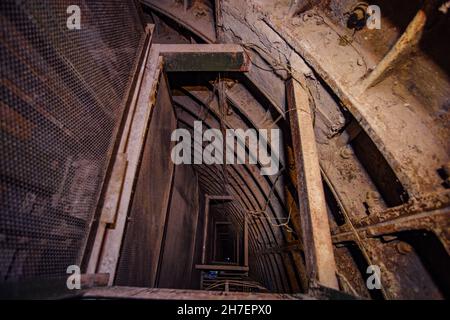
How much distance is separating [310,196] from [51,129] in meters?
2.13

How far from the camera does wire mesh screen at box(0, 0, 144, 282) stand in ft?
4.22

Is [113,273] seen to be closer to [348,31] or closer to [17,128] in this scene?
[17,128]

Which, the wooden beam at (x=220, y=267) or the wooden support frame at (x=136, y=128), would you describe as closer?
the wooden support frame at (x=136, y=128)

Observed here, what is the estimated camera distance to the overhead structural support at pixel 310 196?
1.65 metres

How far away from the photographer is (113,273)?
1920 mm

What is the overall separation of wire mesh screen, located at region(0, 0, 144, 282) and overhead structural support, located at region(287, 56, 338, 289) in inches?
76.0

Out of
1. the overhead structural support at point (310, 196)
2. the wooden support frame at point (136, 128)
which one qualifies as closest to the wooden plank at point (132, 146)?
the wooden support frame at point (136, 128)

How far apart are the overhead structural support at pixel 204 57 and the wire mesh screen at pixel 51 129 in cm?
96

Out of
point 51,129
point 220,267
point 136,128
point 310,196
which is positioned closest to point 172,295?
point 310,196

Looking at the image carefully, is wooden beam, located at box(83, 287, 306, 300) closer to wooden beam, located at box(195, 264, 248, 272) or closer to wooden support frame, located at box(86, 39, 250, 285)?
wooden support frame, located at box(86, 39, 250, 285)

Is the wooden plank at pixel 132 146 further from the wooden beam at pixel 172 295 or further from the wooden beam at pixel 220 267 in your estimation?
the wooden beam at pixel 220 267

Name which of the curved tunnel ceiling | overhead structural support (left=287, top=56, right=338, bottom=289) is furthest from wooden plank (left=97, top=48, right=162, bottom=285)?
overhead structural support (left=287, top=56, right=338, bottom=289)

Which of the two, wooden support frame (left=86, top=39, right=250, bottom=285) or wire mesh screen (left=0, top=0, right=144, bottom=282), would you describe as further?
wooden support frame (left=86, top=39, right=250, bottom=285)
